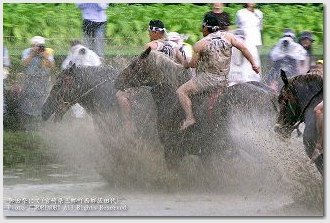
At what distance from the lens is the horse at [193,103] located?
1223cm

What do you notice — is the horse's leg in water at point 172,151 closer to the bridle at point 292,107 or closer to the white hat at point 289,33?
the bridle at point 292,107

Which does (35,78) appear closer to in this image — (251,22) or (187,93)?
(187,93)

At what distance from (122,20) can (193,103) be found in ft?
4.29

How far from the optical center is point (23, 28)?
500 inches

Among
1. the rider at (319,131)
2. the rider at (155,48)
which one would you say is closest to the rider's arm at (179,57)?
the rider at (155,48)

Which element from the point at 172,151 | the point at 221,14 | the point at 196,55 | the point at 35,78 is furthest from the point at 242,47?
the point at 35,78

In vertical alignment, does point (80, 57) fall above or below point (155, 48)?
below

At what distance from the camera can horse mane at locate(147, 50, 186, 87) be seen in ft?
40.4

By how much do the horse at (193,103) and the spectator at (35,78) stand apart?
3.12 ft

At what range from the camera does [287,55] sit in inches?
508

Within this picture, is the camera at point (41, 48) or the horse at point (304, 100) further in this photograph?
the camera at point (41, 48)

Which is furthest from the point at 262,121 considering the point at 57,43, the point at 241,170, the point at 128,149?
the point at 57,43

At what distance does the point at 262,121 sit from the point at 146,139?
4.19 feet

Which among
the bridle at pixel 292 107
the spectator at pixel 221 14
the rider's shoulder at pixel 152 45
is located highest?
the spectator at pixel 221 14
